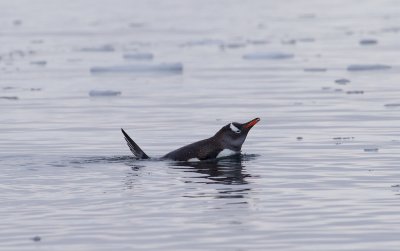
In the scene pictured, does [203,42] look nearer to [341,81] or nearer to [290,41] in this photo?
[290,41]

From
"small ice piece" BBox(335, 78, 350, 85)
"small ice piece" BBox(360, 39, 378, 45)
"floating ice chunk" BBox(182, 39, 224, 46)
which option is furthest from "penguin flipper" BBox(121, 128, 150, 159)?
"floating ice chunk" BBox(182, 39, 224, 46)

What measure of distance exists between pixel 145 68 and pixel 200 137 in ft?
33.1

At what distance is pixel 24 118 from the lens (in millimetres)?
19125

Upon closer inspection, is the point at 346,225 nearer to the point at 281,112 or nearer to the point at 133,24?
the point at 281,112

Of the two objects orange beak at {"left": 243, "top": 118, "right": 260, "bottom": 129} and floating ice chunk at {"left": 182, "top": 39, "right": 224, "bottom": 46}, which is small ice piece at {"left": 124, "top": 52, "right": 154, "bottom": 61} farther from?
orange beak at {"left": 243, "top": 118, "right": 260, "bottom": 129}

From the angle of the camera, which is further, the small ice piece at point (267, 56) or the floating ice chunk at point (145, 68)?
the small ice piece at point (267, 56)

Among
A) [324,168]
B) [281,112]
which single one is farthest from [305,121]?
[324,168]

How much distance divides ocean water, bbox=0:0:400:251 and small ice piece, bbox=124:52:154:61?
0.04m

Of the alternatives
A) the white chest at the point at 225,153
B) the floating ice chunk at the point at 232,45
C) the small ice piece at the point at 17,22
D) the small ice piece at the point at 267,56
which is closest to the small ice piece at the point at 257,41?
the floating ice chunk at the point at 232,45

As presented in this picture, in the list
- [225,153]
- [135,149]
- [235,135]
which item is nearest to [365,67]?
[235,135]

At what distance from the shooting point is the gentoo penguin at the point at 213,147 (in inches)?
570

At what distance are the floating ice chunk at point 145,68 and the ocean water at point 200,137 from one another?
36 millimetres

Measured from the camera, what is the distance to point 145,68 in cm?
2659

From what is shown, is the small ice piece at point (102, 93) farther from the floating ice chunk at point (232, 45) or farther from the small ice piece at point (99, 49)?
the floating ice chunk at point (232, 45)
